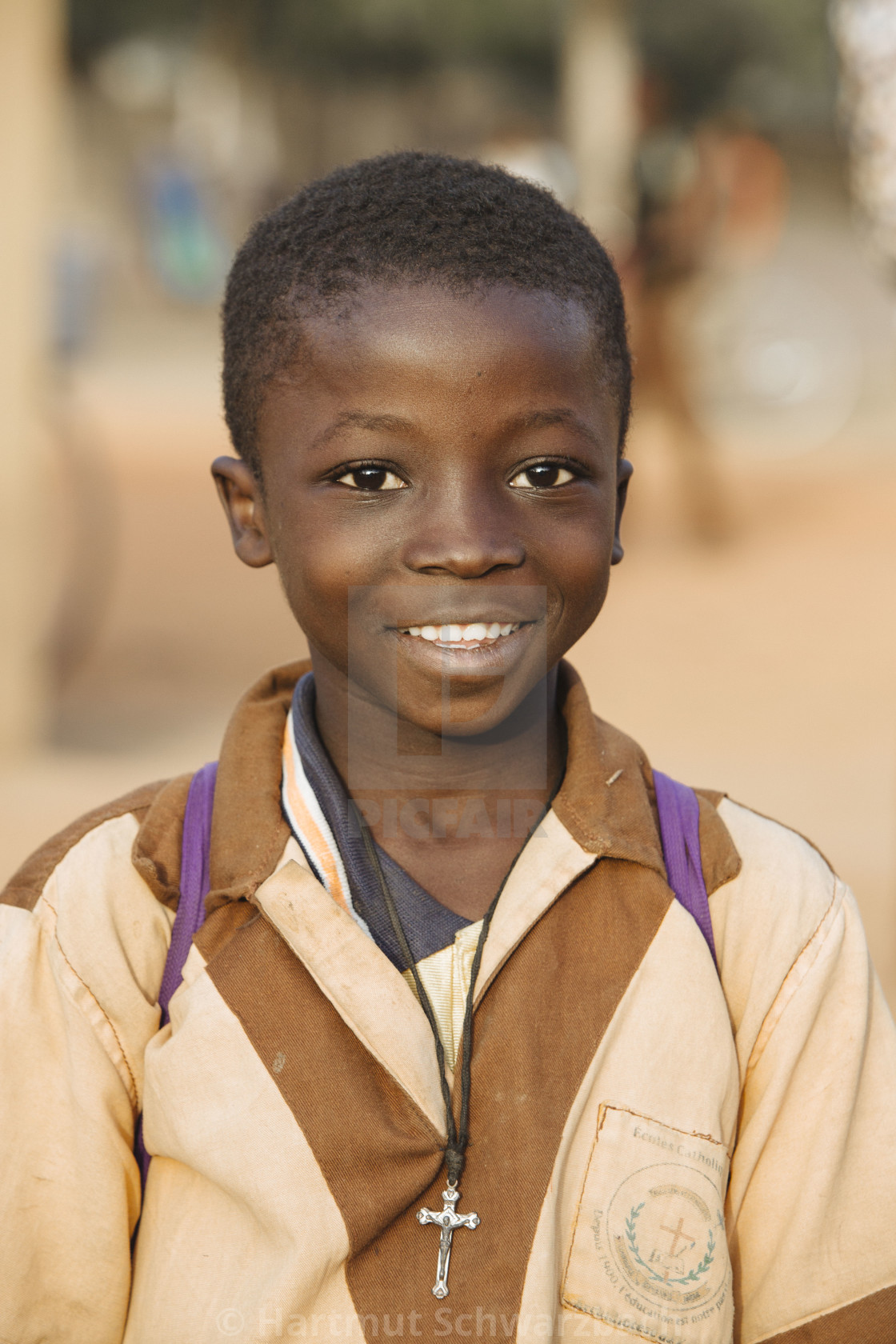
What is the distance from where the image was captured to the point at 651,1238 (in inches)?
47.7

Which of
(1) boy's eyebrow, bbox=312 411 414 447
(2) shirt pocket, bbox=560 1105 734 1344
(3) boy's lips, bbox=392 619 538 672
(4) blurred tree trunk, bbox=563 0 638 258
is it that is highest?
(4) blurred tree trunk, bbox=563 0 638 258

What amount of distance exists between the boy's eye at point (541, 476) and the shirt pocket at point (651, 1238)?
0.60 meters

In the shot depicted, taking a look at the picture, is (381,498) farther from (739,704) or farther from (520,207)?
(739,704)

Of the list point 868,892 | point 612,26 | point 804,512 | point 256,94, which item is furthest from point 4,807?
point 256,94

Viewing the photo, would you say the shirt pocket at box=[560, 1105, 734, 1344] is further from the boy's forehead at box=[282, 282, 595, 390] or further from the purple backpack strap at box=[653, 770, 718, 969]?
the boy's forehead at box=[282, 282, 595, 390]

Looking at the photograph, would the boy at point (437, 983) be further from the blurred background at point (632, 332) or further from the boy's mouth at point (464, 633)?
the blurred background at point (632, 332)

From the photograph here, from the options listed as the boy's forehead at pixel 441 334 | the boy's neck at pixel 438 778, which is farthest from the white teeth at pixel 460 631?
the boy's forehead at pixel 441 334

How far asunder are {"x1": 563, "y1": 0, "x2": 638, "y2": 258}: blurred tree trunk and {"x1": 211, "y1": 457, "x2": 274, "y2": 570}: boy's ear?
10897mm

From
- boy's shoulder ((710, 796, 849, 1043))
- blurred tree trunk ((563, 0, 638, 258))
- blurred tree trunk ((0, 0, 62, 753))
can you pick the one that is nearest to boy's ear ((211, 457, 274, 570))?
boy's shoulder ((710, 796, 849, 1043))

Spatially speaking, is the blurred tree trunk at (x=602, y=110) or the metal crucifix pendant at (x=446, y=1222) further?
the blurred tree trunk at (x=602, y=110)

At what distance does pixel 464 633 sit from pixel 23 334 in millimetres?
4223

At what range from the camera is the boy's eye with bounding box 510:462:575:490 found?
131cm

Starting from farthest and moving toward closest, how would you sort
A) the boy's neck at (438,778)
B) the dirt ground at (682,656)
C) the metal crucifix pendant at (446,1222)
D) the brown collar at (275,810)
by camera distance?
the dirt ground at (682,656)
the boy's neck at (438,778)
the brown collar at (275,810)
the metal crucifix pendant at (446,1222)

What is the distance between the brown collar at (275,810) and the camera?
129 cm
